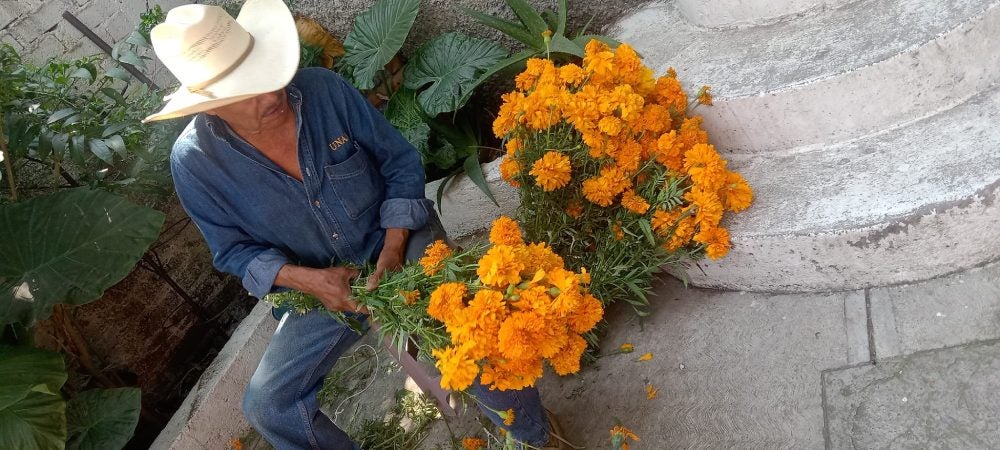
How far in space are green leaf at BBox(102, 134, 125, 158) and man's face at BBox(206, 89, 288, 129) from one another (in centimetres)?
115

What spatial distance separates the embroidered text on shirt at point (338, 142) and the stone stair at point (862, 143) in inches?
50.4

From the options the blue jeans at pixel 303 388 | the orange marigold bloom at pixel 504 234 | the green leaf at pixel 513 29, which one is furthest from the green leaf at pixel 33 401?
the green leaf at pixel 513 29

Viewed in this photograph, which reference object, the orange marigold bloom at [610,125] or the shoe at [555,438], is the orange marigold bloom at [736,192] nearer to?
the orange marigold bloom at [610,125]

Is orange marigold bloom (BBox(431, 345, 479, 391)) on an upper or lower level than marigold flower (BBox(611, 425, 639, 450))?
upper

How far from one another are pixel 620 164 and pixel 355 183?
86 cm

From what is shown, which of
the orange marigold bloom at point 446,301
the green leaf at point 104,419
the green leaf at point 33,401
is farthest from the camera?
the green leaf at point 104,419

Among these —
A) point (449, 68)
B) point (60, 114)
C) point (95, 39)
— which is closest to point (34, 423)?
point (60, 114)

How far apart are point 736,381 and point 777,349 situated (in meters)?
0.17

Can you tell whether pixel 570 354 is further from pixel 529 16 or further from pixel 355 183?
pixel 529 16

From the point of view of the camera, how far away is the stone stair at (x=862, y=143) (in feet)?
7.34

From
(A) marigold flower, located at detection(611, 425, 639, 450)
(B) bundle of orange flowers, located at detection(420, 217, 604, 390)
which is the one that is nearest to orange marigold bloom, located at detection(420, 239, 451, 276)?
(B) bundle of orange flowers, located at detection(420, 217, 604, 390)

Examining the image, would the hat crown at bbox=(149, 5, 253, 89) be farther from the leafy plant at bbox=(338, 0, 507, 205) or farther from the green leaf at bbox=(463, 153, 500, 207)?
the green leaf at bbox=(463, 153, 500, 207)

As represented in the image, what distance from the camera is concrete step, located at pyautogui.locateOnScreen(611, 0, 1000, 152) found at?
2.38m

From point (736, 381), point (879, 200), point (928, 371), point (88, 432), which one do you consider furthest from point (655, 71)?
point (88, 432)
